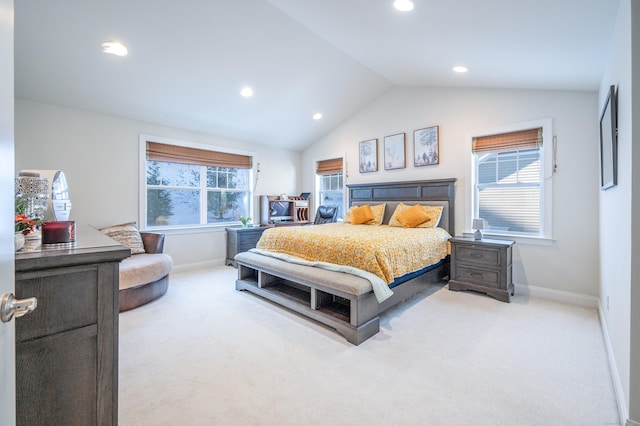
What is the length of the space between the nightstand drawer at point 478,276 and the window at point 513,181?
75 centimetres

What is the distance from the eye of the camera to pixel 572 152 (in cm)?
339

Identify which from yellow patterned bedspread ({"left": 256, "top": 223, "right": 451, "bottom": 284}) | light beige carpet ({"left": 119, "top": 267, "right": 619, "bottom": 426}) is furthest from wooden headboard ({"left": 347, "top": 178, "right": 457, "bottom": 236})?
light beige carpet ({"left": 119, "top": 267, "right": 619, "bottom": 426})

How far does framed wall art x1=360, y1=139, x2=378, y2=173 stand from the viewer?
5418 millimetres

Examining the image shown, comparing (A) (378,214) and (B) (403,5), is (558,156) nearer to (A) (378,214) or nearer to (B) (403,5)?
(A) (378,214)

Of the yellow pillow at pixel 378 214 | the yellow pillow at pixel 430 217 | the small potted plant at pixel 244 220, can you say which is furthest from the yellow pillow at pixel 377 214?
the small potted plant at pixel 244 220

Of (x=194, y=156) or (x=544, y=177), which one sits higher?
(x=194, y=156)

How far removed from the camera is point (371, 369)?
2.08 m

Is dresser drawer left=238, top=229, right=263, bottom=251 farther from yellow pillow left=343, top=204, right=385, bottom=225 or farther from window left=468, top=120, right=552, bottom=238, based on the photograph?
window left=468, top=120, right=552, bottom=238

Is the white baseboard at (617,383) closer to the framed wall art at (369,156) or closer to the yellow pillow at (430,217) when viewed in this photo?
the yellow pillow at (430,217)

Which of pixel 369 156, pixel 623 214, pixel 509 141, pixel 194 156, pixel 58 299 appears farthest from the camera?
pixel 369 156

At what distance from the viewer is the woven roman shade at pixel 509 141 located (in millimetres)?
3658

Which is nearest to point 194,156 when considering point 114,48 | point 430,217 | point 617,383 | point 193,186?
point 193,186

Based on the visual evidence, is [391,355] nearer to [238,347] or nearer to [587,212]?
[238,347]

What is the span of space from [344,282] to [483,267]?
208 centimetres
